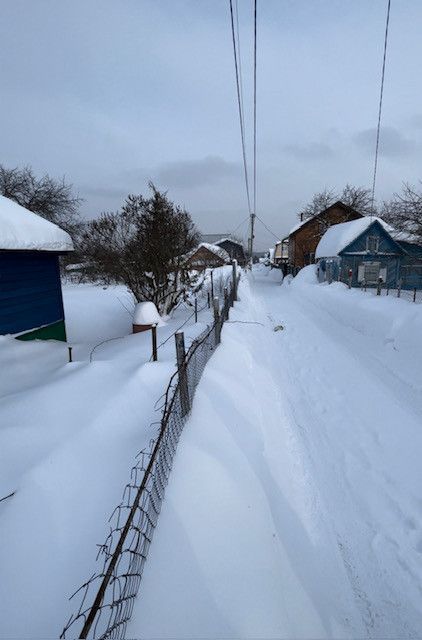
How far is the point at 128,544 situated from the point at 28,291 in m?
7.80

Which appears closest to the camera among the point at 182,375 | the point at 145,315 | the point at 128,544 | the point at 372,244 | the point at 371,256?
the point at 128,544

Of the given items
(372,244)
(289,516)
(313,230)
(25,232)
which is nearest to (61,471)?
(289,516)

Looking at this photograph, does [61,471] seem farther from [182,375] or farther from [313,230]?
[313,230]

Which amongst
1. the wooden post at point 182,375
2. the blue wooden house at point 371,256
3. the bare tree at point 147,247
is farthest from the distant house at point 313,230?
the wooden post at point 182,375

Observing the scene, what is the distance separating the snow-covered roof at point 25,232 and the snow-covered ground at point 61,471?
3.07 metres

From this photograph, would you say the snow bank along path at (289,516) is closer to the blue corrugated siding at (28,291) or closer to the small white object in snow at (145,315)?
the small white object in snow at (145,315)

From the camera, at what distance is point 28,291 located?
8.48 meters

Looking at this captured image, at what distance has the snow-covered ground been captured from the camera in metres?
2.18

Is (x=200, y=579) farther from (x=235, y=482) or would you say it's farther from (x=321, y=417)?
(x=321, y=417)

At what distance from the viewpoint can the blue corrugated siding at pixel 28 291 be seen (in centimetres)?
781

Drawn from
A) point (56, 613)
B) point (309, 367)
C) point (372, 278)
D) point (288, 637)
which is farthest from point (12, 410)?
point (372, 278)

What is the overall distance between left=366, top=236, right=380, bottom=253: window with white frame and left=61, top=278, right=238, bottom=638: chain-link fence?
24.0 metres

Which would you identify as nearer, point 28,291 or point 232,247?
point 28,291

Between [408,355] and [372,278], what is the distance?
1758 centimetres
